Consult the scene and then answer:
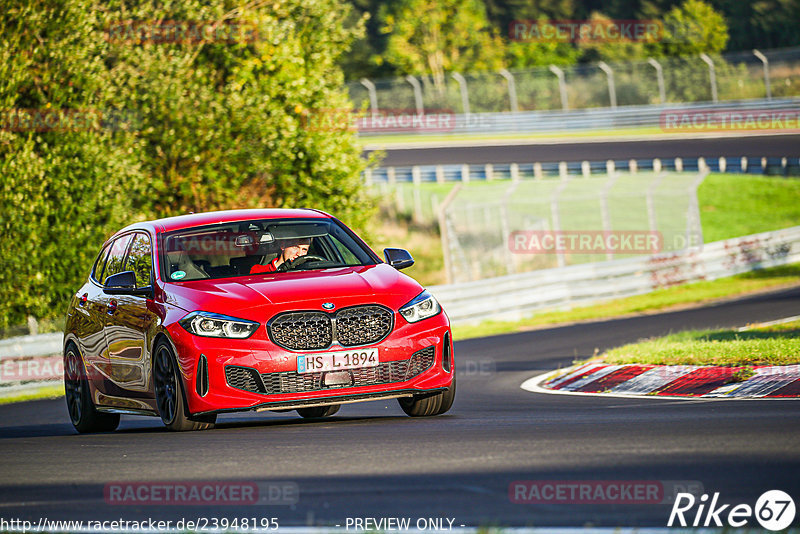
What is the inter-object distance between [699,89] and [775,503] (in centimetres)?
4044

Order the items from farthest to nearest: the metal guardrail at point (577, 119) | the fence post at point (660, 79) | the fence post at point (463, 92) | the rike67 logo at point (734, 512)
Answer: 1. the fence post at point (463, 92)
2. the metal guardrail at point (577, 119)
3. the fence post at point (660, 79)
4. the rike67 logo at point (734, 512)

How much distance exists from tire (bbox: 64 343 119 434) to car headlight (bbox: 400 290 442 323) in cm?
319

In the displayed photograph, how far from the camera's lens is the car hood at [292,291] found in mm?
8664

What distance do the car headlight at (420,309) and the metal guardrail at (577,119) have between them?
37357 millimetres

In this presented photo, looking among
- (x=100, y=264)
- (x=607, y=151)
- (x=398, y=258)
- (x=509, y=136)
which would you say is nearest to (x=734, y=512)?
(x=398, y=258)

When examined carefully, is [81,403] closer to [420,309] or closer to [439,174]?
[420,309]

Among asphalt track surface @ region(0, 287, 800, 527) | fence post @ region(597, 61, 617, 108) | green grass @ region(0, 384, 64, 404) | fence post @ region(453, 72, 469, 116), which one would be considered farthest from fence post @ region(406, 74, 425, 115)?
asphalt track surface @ region(0, 287, 800, 527)

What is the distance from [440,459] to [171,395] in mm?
2843

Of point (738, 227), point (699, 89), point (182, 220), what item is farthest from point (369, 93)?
point (182, 220)

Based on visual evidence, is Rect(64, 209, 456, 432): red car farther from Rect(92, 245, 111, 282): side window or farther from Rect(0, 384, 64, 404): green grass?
Rect(0, 384, 64, 404): green grass

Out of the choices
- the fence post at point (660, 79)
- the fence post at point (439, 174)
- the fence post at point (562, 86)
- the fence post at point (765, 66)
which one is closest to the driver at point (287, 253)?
the fence post at point (439, 174)

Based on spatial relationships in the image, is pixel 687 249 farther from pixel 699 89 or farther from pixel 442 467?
pixel 442 467

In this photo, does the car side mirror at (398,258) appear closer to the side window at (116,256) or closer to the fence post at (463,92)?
the side window at (116,256)

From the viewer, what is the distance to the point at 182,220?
10.2 meters
